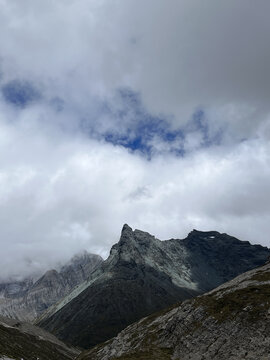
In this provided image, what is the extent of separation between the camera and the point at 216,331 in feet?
344

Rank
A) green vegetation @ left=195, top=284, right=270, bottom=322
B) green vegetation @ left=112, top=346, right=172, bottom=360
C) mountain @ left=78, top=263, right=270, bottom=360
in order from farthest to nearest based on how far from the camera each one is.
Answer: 1. green vegetation @ left=112, top=346, right=172, bottom=360
2. green vegetation @ left=195, top=284, right=270, bottom=322
3. mountain @ left=78, top=263, right=270, bottom=360

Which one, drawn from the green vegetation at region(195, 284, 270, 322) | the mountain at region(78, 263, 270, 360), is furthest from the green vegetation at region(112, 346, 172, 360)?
the green vegetation at region(195, 284, 270, 322)

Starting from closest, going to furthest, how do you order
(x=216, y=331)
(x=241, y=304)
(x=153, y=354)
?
1. (x=216, y=331)
2. (x=241, y=304)
3. (x=153, y=354)

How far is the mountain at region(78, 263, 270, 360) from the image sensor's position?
93.1 metres

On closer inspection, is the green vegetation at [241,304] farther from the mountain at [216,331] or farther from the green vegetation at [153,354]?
the green vegetation at [153,354]

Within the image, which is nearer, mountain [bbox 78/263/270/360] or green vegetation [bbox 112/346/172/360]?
mountain [bbox 78/263/270/360]

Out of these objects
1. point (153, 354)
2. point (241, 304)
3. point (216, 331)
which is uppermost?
point (241, 304)

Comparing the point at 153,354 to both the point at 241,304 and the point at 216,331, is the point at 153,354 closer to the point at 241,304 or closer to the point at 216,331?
the point at 216,331

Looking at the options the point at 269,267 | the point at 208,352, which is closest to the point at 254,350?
the point at 208,352

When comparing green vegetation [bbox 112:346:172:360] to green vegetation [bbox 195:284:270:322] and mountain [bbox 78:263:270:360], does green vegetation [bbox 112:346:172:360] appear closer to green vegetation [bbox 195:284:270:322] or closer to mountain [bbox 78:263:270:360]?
mountain [bbox 78:263:270:360]

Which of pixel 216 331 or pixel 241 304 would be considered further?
pixel 241 304

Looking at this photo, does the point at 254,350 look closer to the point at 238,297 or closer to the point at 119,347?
the point at 238,297

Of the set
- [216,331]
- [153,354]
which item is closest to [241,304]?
[216,331]

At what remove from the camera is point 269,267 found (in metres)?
153
